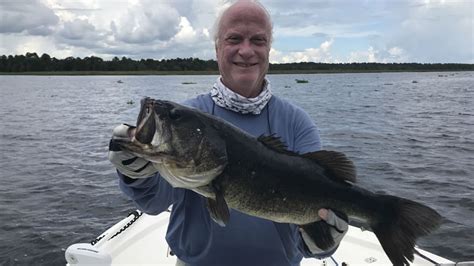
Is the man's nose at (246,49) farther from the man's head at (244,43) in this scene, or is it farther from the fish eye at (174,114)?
the fish eye at (174,114)

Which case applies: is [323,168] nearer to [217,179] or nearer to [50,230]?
[217,179]

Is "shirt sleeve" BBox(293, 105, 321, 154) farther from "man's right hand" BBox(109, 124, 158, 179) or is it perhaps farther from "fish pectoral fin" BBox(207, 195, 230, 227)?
"man's right hand" BBox(109, 124, 158, 179)

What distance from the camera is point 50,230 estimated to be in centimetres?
1172

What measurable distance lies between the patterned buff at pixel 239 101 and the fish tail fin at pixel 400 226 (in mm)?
1238

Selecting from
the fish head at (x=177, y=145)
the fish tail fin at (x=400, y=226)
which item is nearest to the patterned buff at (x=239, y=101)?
the fish head at (x=177, y=145)

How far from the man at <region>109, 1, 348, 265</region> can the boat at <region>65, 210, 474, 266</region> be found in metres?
2.22

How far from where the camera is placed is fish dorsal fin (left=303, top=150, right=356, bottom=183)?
3.37 meters

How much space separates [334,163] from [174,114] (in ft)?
4.10

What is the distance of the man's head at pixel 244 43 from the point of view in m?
3.69

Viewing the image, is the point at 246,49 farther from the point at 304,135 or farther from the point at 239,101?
the point at 304,135

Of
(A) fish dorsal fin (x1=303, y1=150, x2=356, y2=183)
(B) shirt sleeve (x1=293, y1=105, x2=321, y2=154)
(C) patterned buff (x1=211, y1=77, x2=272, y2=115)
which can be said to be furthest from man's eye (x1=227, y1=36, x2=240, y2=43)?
(A) fish dorsal fin (x1=303, y1=150, x2=356, y2=183)

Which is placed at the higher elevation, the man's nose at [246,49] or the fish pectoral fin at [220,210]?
the man's nose at [246,49]

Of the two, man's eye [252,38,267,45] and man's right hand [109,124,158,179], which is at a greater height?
man's eye [252,38,267,45]

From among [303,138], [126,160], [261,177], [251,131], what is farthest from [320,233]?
[126,160]
